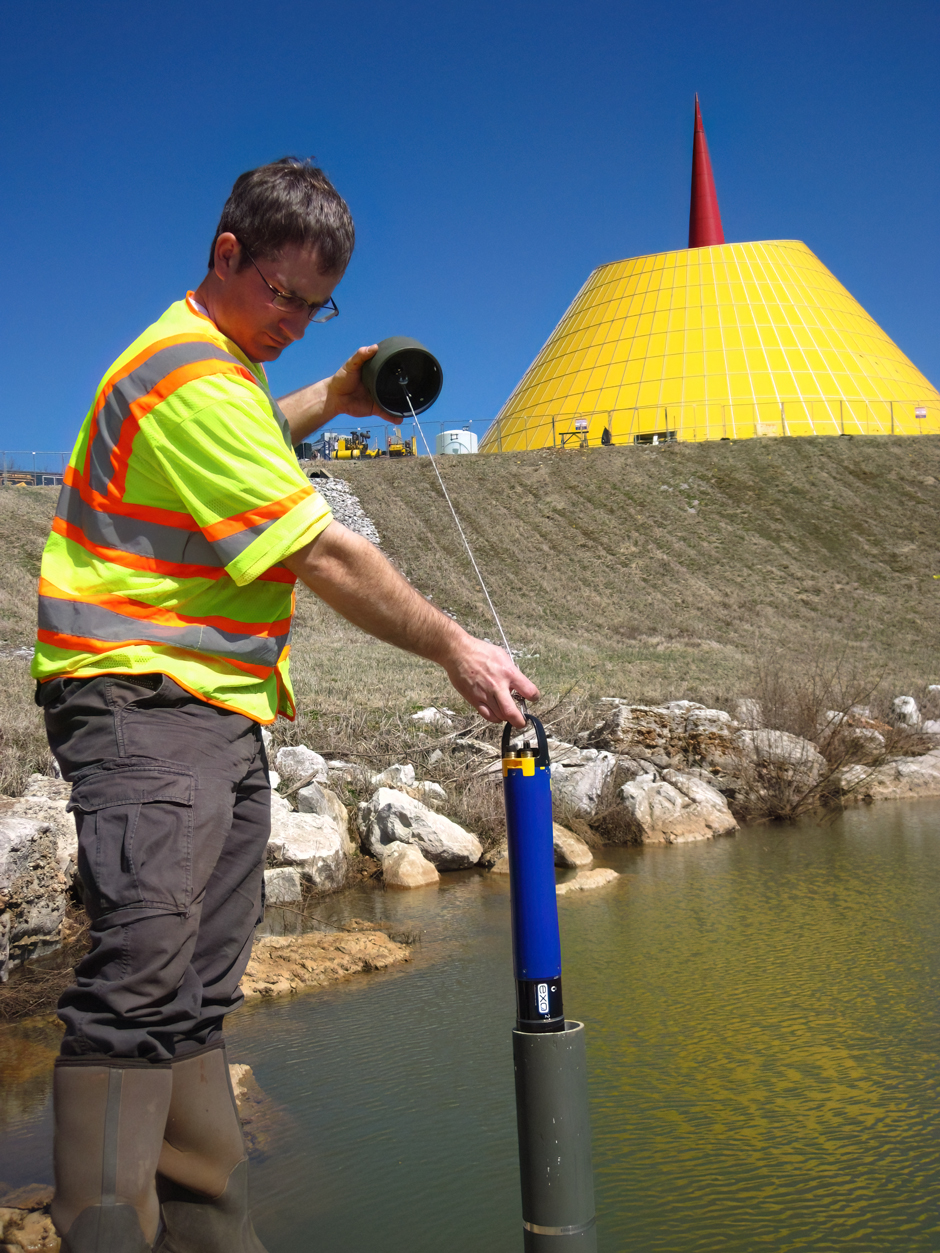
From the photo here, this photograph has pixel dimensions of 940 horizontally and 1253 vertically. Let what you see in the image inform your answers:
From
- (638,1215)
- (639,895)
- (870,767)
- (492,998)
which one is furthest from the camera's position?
(870,767)

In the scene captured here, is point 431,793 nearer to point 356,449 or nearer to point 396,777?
point 396,777

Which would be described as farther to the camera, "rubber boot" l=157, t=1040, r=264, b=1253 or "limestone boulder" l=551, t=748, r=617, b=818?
"limestone boulder" l=551, t=748, r=617, b=818

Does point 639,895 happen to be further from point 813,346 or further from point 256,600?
point 813,346

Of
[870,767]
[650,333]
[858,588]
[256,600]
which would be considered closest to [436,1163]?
[256,600]


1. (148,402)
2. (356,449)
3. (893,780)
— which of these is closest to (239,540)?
(148,402)

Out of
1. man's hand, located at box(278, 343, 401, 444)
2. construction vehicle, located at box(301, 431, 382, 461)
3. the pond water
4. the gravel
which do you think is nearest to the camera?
the pond water

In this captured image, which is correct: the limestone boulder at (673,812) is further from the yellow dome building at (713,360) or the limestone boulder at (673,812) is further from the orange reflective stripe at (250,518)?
the yellow dome building at (713,360)

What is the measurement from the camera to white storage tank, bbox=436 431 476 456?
37.9m

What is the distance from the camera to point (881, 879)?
5.44 metres

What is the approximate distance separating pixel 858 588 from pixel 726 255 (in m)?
24.7

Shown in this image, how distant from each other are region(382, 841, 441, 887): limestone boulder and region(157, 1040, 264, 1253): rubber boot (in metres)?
3.89

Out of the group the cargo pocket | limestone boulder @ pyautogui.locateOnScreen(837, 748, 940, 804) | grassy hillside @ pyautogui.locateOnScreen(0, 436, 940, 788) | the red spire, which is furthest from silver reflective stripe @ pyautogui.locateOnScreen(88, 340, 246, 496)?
the red spire

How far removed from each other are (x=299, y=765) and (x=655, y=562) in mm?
20298

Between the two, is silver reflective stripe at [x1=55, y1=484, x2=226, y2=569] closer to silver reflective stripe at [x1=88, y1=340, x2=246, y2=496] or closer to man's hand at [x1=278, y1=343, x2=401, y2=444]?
silver reflective stripe at [x1=88, y1=340, x2=246, y2=496]
